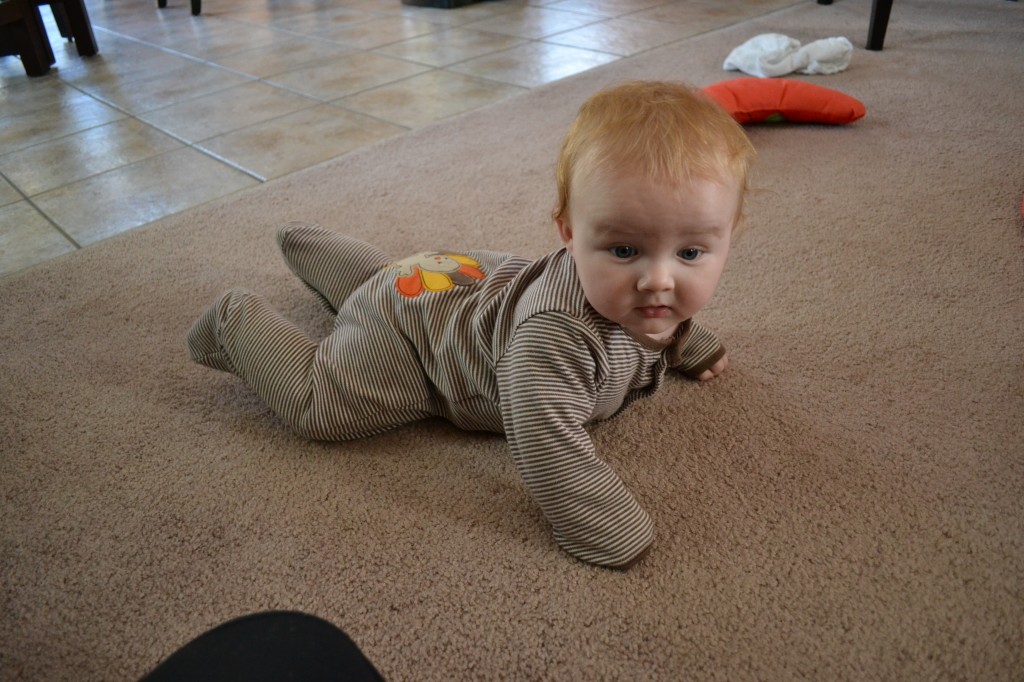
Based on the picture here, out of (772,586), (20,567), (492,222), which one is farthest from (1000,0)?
(20,567)

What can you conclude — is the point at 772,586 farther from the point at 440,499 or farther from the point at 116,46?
the point at 116,46

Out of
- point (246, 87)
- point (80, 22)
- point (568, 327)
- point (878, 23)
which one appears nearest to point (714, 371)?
point (568, 327)

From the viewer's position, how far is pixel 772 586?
70 centimetres

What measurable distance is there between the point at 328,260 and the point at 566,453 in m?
0.52

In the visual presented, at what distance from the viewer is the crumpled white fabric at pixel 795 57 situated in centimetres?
190

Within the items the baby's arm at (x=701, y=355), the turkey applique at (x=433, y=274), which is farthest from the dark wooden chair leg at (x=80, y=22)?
the baby's arm at (x=701, y=355)

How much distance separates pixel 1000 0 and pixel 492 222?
6.91 feet

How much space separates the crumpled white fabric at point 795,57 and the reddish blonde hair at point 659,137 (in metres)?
1.38

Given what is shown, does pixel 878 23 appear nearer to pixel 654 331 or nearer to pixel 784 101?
pixel 784 101

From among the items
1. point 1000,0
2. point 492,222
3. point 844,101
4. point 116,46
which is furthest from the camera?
point 116,46

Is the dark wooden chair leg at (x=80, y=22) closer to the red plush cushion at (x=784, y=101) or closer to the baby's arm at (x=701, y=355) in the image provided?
the red plush cushion at (x=784, y=101)

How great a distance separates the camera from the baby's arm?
94cm

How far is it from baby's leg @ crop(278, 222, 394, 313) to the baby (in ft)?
0.28

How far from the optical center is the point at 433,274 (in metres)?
0.91
